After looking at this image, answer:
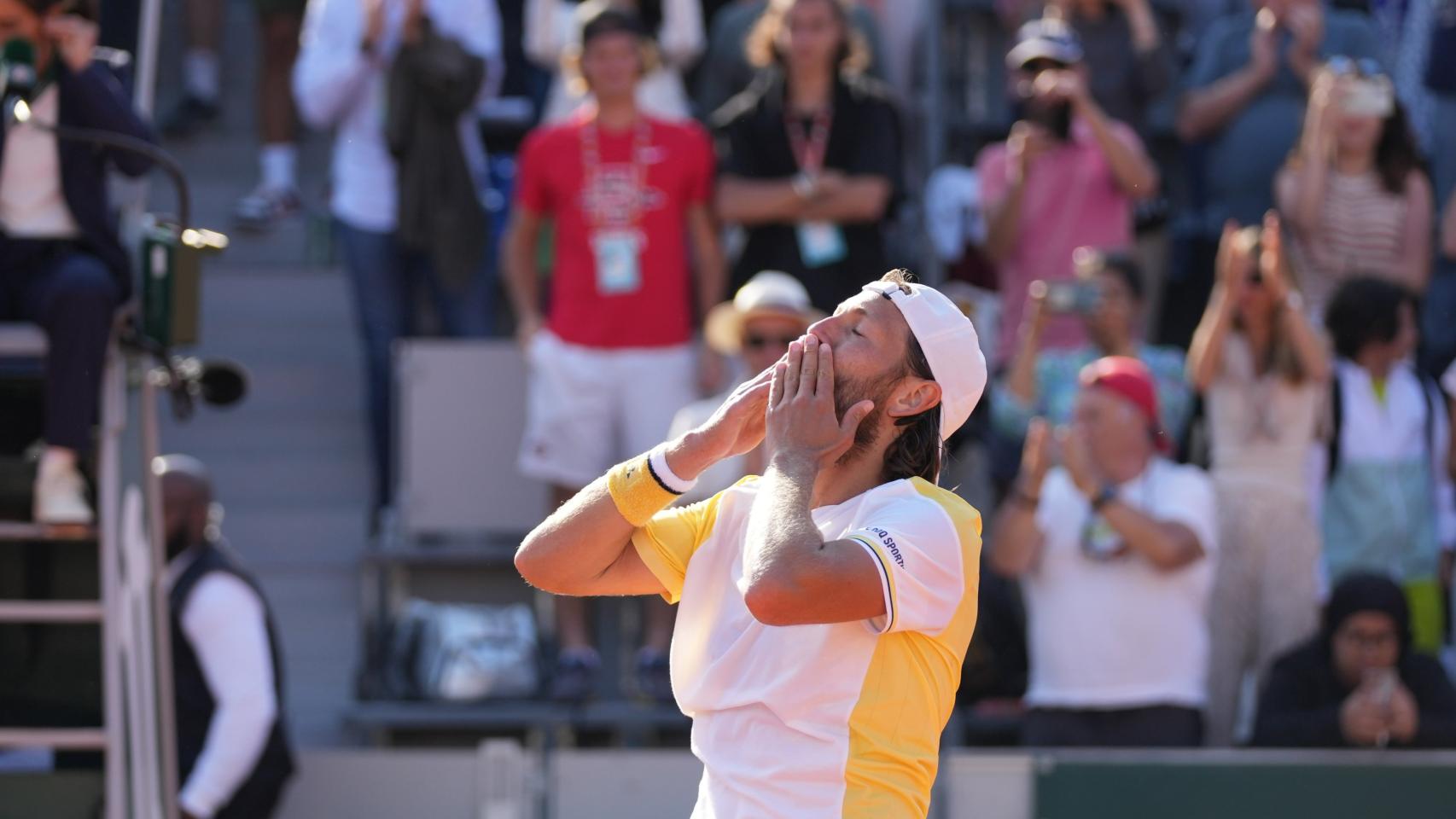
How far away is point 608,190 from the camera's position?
8234mm

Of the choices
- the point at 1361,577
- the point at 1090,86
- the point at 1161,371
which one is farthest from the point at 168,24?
the point at 1361,577

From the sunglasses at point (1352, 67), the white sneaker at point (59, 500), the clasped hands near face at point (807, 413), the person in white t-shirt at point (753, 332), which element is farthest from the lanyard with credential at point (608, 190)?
the clasped hands near face at point (807, 413)

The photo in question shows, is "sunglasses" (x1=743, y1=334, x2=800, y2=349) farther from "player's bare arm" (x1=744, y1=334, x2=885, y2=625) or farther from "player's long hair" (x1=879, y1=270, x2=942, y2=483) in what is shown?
"player's bare arm" (x1=744, y1=334, x2=885, y2=625)

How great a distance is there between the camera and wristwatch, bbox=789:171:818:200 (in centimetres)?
825

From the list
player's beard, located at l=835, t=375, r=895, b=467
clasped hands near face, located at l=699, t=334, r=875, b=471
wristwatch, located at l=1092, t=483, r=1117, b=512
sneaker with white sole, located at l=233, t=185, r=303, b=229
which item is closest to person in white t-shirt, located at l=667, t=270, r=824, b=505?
wristwatch, located at l=1092, t=483, r=1117, b=512

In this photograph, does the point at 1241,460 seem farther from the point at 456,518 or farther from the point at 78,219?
the point at 78,219

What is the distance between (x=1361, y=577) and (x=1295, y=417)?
2.38 feet

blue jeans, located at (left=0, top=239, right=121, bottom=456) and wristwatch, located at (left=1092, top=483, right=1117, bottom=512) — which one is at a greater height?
blue jeans, located at (left=0, top=239, right=121, bottom=456)

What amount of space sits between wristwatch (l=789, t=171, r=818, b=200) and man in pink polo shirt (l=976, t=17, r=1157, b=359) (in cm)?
77

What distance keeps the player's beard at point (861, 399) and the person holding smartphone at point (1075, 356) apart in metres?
4.24

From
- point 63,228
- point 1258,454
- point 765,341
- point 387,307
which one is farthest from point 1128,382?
point 63,228

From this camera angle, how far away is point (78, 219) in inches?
250

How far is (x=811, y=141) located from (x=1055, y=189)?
967 millimetres

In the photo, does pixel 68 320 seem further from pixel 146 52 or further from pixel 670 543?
pixel 670 543
